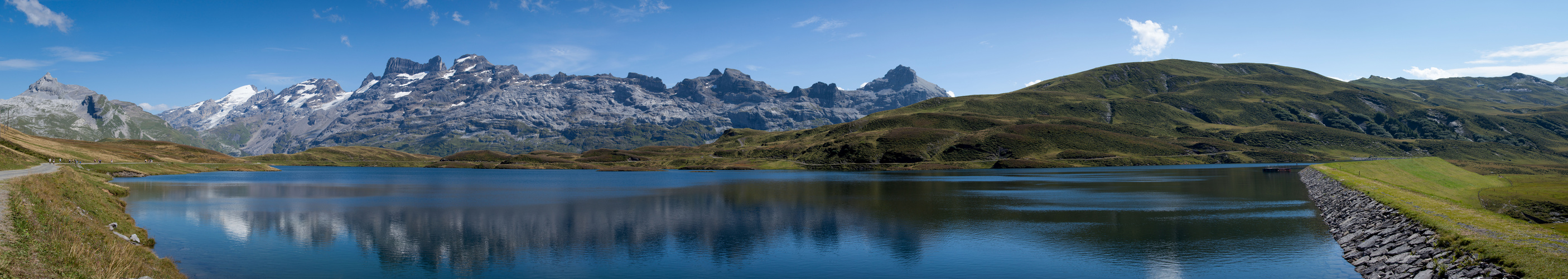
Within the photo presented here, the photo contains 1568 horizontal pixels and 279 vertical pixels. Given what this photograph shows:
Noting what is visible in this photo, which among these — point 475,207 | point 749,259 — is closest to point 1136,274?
point 749,259

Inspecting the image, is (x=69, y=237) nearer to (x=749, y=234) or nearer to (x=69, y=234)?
(x=69, y=234)

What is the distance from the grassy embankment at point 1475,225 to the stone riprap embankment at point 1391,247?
50cm

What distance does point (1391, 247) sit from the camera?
34875mm

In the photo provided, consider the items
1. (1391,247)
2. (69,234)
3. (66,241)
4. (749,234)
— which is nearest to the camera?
(66,241)

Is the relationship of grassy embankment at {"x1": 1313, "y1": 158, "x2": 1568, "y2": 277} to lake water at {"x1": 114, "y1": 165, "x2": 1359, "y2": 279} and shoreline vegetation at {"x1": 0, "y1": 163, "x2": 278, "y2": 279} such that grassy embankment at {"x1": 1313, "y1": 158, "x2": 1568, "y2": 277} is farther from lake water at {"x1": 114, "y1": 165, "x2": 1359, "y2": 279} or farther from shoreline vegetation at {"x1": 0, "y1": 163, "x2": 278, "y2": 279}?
shoreline vegetation at {"x1": 0, "y1": 163, "x2": 278, "y2": 279}

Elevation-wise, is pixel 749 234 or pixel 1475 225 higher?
pixel 1475 225

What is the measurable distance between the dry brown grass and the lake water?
9.42ft

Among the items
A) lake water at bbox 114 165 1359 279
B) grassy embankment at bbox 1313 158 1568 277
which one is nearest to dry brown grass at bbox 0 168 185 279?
lake water at bbox 114 165 1359 279

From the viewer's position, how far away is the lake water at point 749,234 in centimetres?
3481

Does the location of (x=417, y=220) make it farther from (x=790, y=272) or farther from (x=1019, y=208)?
(x=1019, y=208)

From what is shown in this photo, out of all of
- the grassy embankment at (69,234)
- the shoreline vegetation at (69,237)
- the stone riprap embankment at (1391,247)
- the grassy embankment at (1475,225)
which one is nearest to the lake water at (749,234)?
the stone riprap embankment at (1391,247)

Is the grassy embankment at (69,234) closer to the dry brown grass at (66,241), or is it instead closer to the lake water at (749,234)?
the dry brown grass at (66,241)

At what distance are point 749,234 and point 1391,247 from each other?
36.4m

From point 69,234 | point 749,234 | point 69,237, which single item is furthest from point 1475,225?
point 69,234
